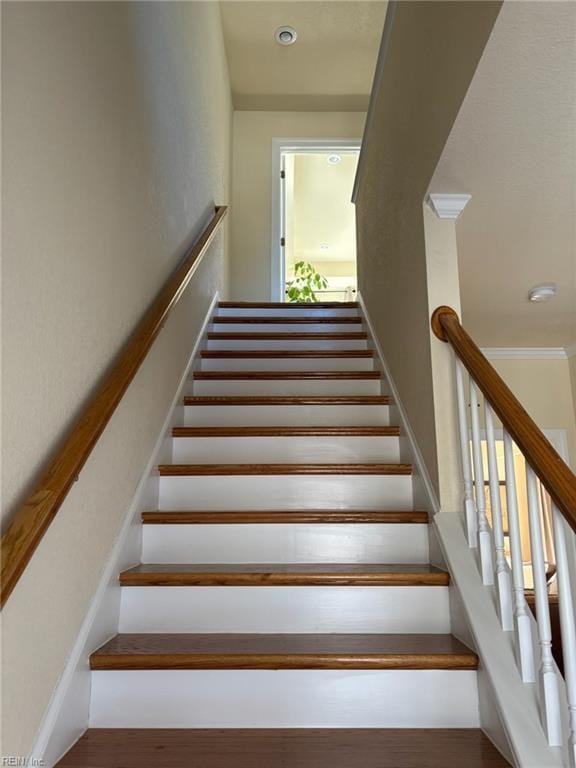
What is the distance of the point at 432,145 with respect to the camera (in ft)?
5.77

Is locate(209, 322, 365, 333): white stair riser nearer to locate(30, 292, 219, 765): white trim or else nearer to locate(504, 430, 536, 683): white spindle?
locate(30, 292, 219, 765): white trim

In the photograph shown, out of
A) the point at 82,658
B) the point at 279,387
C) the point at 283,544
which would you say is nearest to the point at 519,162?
the point at 283,544

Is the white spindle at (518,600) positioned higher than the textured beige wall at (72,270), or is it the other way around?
the textured beige wall at (72,270)

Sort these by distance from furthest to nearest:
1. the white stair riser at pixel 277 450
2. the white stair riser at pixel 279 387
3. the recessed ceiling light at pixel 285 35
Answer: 1. the recessed ceiling light at pixel 285 35
2. the white stair riser at pixel 279 387
3. the white stair riser at pixel 277 450

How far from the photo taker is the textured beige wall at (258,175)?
4.97 metres

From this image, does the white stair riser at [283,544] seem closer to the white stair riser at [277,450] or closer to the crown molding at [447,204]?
the white stair riser at [277,450]

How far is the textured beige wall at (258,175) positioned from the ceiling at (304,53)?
110mm

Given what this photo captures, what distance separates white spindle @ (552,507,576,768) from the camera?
1.05 m

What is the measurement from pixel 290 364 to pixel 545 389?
1.92m

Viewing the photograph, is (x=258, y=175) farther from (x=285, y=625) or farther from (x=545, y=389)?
(x=285, y=625)

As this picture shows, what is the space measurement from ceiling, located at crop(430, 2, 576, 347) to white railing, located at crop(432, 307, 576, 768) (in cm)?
50

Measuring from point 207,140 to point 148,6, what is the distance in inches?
59.9

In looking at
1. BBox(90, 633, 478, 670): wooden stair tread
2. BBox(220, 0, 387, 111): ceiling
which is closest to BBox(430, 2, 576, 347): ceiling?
BBox(90, 633, 478, 670): wooden stair tread

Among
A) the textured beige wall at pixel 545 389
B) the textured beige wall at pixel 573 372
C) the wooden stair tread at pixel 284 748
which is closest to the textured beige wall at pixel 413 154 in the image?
the wooden stair tread at pixel 284 748
